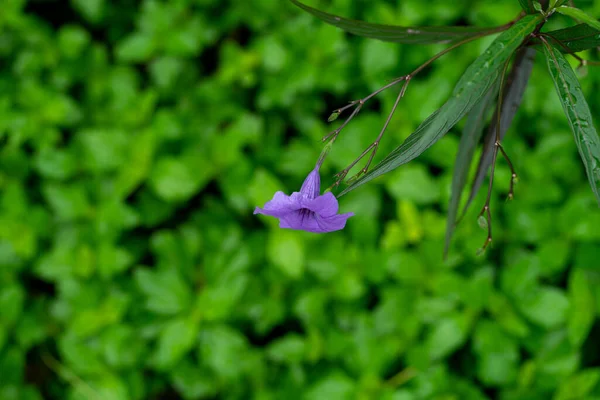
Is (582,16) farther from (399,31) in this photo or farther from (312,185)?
(312,185)

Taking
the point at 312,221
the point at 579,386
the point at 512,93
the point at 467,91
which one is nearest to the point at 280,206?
the point at 312,221

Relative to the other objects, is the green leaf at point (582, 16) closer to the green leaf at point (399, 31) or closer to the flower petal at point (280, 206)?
the green leaf at point (399, 31)

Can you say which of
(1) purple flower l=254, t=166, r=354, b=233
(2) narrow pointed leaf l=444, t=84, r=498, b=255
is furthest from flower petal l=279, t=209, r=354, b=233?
(2) narrow pointed leaf l=444, t=84, r=498, b=255

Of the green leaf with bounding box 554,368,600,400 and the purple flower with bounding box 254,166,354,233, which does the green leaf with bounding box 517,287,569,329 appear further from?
the purple flower with bounding box 254,166,354,233

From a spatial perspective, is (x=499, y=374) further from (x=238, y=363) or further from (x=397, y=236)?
(x=238, y=363)

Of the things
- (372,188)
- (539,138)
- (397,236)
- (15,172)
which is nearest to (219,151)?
(372,188)

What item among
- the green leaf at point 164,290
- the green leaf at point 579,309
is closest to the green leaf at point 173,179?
the green leaf at point 164,290

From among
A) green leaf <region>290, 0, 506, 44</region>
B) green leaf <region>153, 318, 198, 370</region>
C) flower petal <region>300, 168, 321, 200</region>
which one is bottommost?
flower petal <region>300, 168, 321, 200</region>
